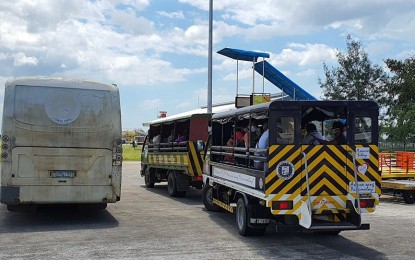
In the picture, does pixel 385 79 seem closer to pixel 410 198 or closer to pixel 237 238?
pixel 410 198

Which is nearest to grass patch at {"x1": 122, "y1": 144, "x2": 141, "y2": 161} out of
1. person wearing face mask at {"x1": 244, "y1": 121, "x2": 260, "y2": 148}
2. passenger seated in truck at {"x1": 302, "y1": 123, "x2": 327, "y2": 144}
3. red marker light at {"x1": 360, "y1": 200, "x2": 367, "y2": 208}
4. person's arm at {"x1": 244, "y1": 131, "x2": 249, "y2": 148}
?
person's arm at {"x1": 244, "y1": 131, "x2": 249, "y2": 148}

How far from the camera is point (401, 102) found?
46500mm

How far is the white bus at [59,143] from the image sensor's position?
991cm

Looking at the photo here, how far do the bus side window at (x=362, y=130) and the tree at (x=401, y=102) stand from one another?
34903mm

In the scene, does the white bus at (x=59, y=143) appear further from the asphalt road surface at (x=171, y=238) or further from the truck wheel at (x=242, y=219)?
the truck wheel at (x=242, y=219)

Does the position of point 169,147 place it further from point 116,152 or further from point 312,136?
point 312,136

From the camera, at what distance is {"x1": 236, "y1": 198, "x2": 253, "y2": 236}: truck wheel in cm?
895

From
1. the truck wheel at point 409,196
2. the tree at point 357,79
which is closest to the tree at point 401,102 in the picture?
the tree at point 357,79

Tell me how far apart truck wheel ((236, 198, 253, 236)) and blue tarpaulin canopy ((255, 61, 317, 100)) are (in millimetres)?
20956

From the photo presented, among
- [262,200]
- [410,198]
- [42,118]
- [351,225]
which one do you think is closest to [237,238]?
[262,200]

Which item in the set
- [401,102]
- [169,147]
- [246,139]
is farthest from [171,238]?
[401,102]

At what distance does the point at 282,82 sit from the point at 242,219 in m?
23.1

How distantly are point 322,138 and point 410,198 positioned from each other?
7.82 m

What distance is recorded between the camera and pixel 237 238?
29.6 ft
